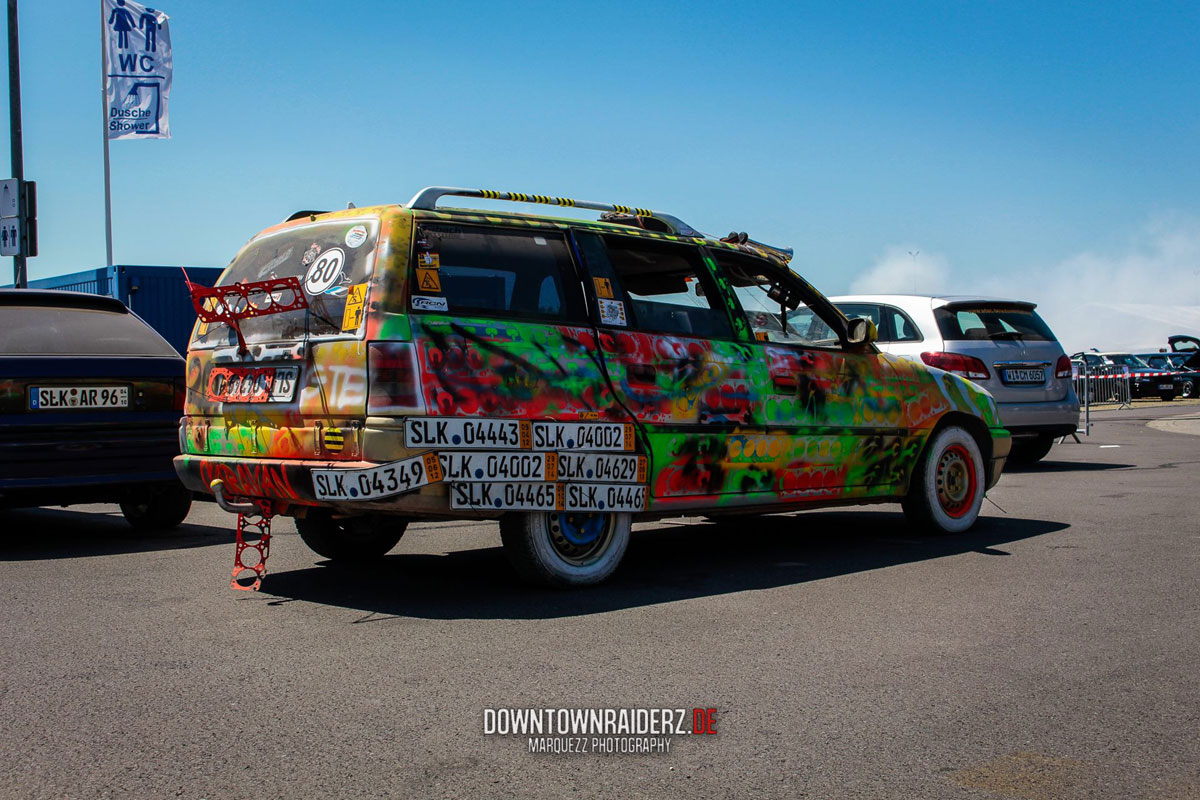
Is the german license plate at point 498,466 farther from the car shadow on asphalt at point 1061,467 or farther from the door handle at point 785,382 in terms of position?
the car shadow on asphalt at point 1061,467

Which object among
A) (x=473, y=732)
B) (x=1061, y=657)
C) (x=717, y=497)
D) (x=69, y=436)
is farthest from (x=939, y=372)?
(x=69, y=436)

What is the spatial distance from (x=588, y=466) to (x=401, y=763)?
2.47 m

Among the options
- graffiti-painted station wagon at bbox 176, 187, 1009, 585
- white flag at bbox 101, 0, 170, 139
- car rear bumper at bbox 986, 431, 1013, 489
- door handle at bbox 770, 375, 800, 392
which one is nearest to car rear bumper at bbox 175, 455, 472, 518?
graffiti-painted station wagon at bbox 176, 187, 1009, 585

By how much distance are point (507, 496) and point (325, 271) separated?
1322 millimetres

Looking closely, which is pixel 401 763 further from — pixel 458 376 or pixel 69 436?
pixel 69 436

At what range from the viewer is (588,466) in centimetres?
553

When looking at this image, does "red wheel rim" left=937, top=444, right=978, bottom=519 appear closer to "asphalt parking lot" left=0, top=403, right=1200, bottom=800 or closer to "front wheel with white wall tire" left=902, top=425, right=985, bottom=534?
"front wheel with white wall tire" left=902, top=425, right=985, bottom=534

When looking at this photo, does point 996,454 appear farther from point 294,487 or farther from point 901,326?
point 294,487

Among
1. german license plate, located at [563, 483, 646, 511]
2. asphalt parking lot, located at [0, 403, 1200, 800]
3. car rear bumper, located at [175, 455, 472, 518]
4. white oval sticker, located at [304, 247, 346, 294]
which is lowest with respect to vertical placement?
asphalt parking lot, located at [0, 403, 1200, 800]

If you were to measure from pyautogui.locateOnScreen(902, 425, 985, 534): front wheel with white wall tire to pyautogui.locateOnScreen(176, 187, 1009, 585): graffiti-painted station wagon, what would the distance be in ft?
2.47

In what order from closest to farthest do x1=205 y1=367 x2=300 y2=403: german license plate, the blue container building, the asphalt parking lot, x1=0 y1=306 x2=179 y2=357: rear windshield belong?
the asphalt parking lot, x1=205 y1=367 x2=300 y2=403: german license plate, x1=0 y1=306 x2=179 y2=357: rear windshield, the blue container building

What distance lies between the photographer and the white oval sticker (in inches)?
208

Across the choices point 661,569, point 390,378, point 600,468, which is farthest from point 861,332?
point 390,378

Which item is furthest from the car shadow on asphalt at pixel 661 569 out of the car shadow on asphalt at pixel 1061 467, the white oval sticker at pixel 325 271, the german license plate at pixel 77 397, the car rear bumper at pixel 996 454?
the car shadow on asphalt at pixel 1061 467
